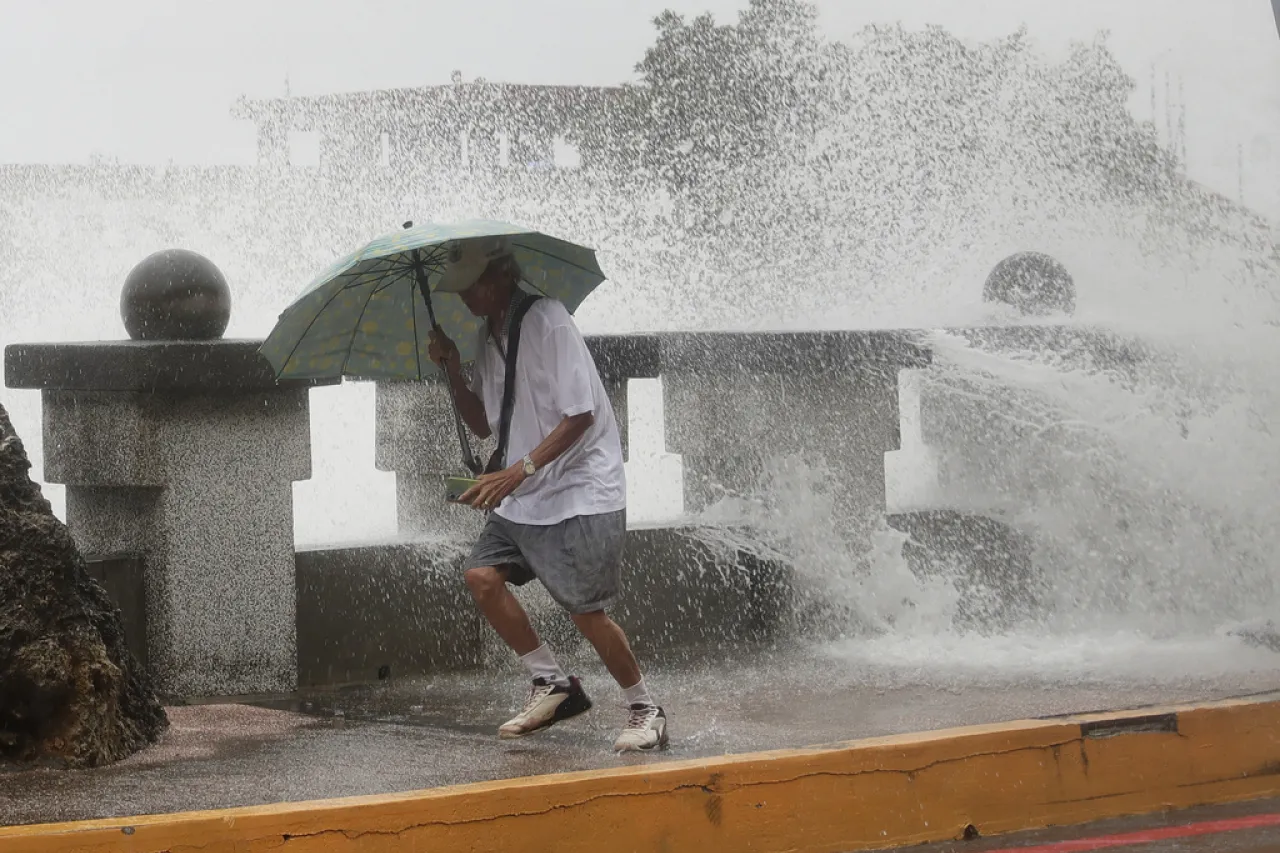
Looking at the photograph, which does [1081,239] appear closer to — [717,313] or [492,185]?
[717,313]

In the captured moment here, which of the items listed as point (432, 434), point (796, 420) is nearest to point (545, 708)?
Answer: point (432, 434)

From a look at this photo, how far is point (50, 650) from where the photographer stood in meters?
4.59

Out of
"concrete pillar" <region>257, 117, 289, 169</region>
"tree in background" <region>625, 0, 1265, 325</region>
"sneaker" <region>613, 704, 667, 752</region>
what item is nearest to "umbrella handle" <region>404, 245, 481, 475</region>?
"sneaker" <region>613, 704, 667, 752</region>

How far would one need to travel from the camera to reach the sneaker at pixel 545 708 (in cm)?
481

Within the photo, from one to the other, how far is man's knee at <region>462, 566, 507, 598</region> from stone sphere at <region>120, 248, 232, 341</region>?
174 centimetres

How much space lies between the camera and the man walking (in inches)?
179

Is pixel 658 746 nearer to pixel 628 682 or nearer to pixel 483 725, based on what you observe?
pixel 628 682

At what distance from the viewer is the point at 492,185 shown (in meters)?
10.3

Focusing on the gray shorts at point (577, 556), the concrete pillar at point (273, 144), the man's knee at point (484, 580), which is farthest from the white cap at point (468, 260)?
the concrete pillar at point (273, 144)

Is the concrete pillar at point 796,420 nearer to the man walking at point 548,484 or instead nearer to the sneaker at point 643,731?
the man walking at point 548,484

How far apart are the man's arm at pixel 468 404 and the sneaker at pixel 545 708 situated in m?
0.82

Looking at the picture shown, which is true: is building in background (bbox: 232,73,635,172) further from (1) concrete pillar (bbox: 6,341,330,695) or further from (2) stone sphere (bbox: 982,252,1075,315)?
(1) concrete pillar (bbox: 6,341,330,695)

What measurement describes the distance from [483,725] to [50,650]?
1457 millimetres

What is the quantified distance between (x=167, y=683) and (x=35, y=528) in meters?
1.22
